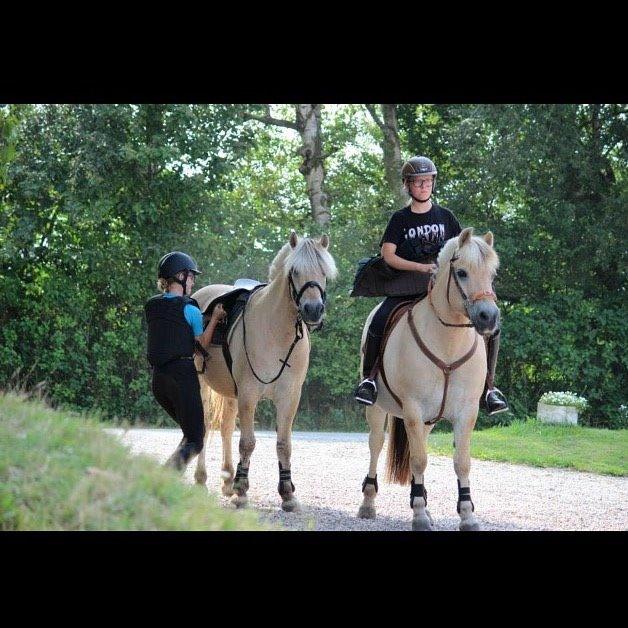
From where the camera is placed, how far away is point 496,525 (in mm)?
8250

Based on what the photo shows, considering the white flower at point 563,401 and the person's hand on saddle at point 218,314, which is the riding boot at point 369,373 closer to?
the person's hand on saddle at point 218,314

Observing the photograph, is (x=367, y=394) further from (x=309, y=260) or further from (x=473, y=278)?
(x=473, y=278)

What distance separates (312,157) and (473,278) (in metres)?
16.1

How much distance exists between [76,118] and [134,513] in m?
14.8

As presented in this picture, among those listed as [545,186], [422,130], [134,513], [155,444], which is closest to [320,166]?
[422,130]

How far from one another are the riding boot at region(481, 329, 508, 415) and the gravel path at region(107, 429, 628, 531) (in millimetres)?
1012

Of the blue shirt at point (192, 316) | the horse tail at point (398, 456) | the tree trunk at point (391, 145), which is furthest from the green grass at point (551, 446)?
the tree trunk at point (391, 145)

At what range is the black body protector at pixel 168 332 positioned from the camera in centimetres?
788

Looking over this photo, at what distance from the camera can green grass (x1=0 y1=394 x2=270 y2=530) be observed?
189 inches

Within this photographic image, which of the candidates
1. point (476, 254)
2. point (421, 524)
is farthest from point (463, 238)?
point (421, 524)

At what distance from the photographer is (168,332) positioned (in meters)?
7.91

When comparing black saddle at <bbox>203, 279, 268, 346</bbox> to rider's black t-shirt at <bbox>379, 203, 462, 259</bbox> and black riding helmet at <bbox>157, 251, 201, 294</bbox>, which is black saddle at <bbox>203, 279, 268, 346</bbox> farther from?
rider's black t-shirt at <bbox>379, 203, 462, 259</bbox>

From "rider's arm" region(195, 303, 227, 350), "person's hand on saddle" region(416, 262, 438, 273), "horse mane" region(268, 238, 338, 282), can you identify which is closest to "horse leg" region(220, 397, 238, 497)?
"rider's arm" region(195, 303, 227, 350)

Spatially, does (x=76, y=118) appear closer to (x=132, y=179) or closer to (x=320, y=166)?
(x=132, y=179)
